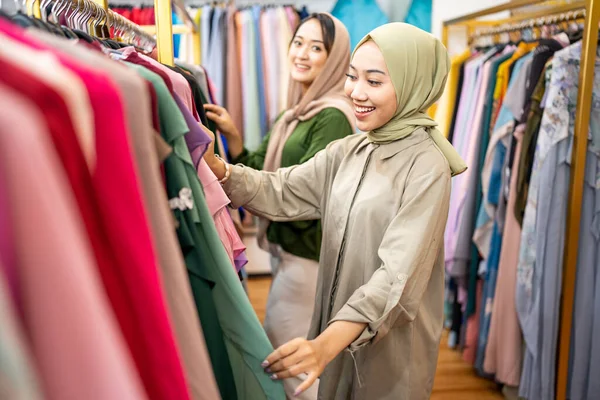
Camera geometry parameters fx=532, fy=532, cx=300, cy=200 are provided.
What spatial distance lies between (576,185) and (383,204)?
3.01 ft

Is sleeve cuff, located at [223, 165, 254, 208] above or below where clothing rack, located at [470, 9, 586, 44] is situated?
below

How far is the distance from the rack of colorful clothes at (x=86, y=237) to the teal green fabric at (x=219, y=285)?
0.11 feet

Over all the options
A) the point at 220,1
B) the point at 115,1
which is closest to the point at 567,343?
the point at 220,1

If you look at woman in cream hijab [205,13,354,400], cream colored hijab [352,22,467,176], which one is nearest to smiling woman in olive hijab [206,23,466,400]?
cream colored hijab [352,22,467,176]

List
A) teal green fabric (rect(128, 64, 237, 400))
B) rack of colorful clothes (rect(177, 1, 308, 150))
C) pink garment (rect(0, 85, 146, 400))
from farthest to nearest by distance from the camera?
rack of colorful clothes (rect(177, 1, 308, 150)), teal green fabric (rect(128, 64, 237, 400)), pink garment (rect(0, 85, 146, 400))

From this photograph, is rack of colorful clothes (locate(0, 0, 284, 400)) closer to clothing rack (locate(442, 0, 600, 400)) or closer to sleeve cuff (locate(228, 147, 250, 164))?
sleeve cuff (locate(228, 147, 250, 164))

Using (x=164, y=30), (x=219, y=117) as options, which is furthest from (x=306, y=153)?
(x=164, y=30)

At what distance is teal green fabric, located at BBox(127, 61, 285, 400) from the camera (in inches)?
26.5

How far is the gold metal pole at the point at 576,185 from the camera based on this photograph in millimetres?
1645

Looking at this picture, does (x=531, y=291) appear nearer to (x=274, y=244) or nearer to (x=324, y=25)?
(x=274, y=244)

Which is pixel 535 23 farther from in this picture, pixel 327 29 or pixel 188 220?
pixel 188 220

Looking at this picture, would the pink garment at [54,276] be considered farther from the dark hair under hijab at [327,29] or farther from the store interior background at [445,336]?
the store interior background at [445,336]

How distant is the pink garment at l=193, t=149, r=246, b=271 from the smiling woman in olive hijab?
19cm

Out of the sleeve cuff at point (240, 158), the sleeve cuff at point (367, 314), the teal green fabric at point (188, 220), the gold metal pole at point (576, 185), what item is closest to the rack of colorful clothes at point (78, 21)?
the teal green fabric at point (188, 220)
